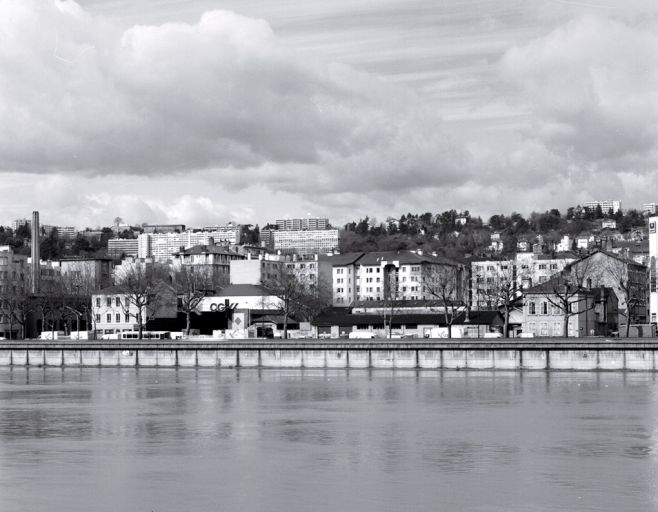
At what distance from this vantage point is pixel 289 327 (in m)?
151

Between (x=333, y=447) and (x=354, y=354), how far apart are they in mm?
55298

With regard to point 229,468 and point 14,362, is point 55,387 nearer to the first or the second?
point 14,362

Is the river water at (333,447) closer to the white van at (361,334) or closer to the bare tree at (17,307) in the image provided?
the white van at (361,334)

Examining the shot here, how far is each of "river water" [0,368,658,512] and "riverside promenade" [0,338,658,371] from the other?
481 inches

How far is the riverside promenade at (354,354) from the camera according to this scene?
→ 8831 cm

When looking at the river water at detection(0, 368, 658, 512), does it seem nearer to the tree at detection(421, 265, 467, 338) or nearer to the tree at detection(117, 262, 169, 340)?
the tree at detection(117, 262, 169, 340)

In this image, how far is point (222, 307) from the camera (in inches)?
6373

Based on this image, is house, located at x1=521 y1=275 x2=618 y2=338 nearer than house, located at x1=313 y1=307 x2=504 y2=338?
Yes

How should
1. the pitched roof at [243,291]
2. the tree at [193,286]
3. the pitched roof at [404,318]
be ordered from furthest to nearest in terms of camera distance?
1. the pitched roof at [243,291]
2. the tree at [193,286]
3. the pitched roof at [404,318]

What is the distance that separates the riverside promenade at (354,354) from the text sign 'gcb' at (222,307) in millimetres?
44112

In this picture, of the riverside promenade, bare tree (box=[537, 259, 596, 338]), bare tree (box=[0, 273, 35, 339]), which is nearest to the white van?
bare tree (box=[537, 259, 596, 338])

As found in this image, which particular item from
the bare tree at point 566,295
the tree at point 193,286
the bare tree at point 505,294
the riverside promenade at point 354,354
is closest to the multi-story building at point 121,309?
the tree at point 193,286

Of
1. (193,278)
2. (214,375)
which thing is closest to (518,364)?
(214,375)

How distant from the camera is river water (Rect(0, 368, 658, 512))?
32.3m
